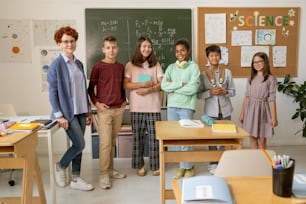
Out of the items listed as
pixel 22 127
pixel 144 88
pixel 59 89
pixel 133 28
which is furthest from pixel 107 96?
pixel 133 28

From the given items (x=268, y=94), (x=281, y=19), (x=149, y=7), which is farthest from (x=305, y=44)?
(x=149, y=7)

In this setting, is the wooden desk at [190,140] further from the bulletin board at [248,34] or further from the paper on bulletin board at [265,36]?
the paper on bulletin board at [265,36]

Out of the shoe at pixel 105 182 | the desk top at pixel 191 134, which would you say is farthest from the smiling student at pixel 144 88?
the desk top at pixel 191 134

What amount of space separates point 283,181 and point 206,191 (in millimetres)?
332

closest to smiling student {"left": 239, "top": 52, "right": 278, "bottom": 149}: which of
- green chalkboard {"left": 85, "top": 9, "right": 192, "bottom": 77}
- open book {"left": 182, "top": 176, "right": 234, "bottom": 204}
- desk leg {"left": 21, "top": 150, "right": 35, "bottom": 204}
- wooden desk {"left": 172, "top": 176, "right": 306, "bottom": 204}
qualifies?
green chalkboard {"left": 85, "top": 9, "right": 192, "bottom": 77}

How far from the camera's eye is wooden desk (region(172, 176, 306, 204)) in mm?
1332

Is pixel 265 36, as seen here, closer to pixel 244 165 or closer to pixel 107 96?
pixel 107 96

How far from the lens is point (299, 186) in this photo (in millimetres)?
1447

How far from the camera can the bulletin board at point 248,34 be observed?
4.45m

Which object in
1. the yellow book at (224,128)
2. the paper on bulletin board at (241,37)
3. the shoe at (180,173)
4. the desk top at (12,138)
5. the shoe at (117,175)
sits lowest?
the shoe at (117,175)

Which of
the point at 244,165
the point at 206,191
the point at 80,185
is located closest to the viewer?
the point at 206,191

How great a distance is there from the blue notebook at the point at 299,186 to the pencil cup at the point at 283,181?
38 millimetres

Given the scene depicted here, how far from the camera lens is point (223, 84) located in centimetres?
349

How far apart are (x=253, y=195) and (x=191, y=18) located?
11.2 feet
